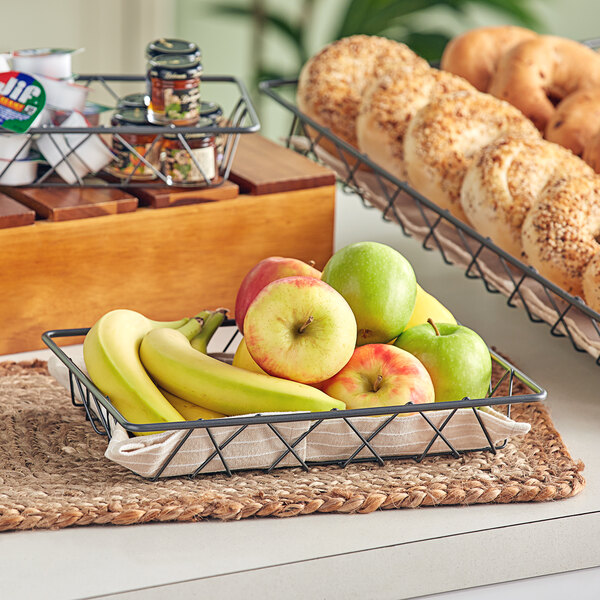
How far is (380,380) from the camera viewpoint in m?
0.79

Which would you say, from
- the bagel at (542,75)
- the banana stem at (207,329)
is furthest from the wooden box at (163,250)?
the bagel at (542,75)

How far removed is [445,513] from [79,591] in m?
0.29

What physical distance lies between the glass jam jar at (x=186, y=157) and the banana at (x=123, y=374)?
0.33 metres

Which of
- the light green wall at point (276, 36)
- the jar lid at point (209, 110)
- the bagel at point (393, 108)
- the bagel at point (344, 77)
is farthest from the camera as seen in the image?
the light green wall at point (276, 36)

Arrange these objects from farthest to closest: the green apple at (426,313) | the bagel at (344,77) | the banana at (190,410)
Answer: the bagel at (344,77), the green apple at (426,313), the banana at (190,410)

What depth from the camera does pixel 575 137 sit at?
123 centimetres

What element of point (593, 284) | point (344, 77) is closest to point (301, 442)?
point (593, 284)

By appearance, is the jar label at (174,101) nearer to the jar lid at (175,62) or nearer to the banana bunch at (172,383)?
the jar lid at (175,62)

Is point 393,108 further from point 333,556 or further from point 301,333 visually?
point 333,556

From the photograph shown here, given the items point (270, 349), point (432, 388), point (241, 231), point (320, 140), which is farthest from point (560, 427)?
point (320, 140)

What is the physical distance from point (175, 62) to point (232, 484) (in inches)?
21.2

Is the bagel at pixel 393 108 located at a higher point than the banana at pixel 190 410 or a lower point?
higher

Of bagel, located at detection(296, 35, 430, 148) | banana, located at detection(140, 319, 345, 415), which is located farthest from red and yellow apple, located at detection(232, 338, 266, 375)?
bagel, located at detection(296, 35, 430, 148)

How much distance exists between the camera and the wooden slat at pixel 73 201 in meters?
1.04
